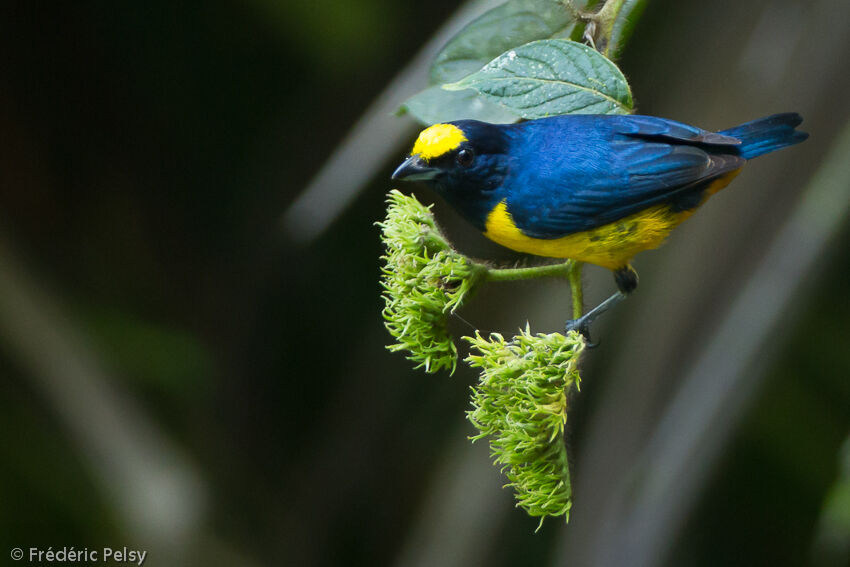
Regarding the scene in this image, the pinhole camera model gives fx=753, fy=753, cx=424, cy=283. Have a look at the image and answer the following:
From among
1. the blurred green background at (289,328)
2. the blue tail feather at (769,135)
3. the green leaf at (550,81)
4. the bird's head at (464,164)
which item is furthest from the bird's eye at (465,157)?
the blurred green background at (289,328)

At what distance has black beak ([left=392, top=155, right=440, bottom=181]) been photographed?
3.65 feet

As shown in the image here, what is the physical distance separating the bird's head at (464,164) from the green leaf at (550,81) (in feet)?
0.60

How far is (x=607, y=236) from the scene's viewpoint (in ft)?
3.84

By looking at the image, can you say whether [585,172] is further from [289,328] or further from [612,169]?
[289,328]

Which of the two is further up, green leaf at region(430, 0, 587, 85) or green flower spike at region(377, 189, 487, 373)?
green leaf at region(430, 0, 587, 85)

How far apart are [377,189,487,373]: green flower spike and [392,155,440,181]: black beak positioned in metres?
0.04

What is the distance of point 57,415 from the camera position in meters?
2.18

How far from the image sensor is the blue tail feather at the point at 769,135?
3.79ft

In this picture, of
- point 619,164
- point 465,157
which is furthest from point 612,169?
point 465,157

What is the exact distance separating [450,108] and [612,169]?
10.3 inches
